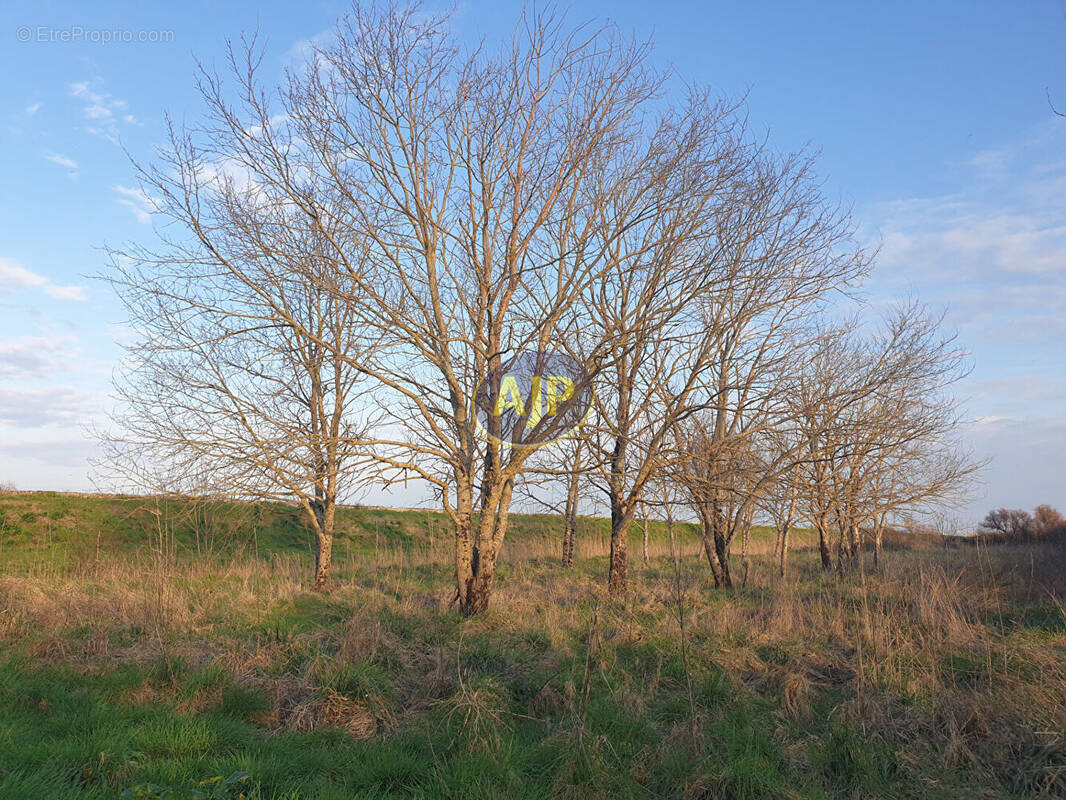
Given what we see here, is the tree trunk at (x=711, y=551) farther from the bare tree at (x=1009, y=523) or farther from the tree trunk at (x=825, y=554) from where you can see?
the bare tree at (x=1009, y=523)

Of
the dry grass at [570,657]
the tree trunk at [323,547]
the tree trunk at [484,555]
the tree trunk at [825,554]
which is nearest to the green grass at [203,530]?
the tree trunk at [323,547]

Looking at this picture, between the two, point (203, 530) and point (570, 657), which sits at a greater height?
point (203, 530)

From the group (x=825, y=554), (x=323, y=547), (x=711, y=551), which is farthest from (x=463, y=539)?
(x=825, y=554)

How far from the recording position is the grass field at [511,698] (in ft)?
13.5

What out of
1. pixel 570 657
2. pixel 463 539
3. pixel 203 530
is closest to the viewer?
pixel 570 657

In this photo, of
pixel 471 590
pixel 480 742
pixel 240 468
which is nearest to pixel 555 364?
pixel 471 590

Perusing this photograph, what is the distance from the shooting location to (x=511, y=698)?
5.75 m

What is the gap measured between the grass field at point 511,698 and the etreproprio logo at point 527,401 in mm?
2496

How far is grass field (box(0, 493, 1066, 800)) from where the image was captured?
413 centimetres

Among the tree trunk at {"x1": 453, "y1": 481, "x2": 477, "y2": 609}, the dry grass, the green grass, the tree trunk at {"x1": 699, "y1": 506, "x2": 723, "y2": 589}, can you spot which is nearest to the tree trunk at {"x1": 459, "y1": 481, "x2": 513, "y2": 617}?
the tree trunk at {"x1": 453, "y1": 481, "x2": 477, "y2": 609}

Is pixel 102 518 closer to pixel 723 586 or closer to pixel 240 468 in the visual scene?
pixel 240 468

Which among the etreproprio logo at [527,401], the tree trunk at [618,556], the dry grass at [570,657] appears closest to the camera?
the dry grass at [570,657]

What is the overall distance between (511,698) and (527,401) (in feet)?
13.5

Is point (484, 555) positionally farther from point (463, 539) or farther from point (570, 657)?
point (570, 657)
